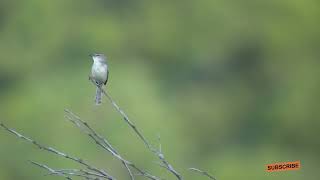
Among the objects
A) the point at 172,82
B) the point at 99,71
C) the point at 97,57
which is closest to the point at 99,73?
the point at 99,71

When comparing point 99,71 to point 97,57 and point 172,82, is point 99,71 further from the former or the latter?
point 172,82

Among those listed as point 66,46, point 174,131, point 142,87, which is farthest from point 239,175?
point 66,46

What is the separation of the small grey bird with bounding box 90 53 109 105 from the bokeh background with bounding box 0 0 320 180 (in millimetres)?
44

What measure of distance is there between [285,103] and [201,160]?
0.65 meters

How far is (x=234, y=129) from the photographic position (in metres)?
3.75

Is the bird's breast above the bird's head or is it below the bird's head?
below

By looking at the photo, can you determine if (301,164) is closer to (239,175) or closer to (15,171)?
(239,175)

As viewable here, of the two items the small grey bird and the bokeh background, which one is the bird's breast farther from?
the bokeh background

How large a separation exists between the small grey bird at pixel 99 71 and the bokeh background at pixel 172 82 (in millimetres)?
44

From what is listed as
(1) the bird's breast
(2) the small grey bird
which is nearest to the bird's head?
(2) the small grey bird

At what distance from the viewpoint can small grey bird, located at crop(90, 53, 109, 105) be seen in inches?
131

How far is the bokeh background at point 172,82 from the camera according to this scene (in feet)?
11.7

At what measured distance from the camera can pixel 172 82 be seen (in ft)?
12.2

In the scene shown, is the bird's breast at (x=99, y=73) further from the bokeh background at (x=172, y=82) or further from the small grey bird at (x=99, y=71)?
the bokeh background at (x=172, y=82)
